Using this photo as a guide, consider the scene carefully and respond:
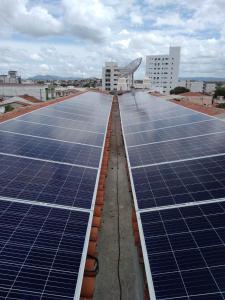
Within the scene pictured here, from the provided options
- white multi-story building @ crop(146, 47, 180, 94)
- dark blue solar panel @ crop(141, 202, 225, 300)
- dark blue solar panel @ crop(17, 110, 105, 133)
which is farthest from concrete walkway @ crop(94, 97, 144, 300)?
white multi-story building @ crop(146, 47, 180, 94)

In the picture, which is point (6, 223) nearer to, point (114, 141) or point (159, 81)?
point (114, 141)

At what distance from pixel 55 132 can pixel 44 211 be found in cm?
963

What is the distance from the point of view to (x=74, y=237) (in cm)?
735

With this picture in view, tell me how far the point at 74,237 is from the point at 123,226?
13.1 feet

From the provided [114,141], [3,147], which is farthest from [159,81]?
[3,147]

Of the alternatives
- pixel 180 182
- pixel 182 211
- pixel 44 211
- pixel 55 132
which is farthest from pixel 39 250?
pixel 55 132

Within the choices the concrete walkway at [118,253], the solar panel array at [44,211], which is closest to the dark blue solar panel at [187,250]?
the concrete walkway at [118,253]

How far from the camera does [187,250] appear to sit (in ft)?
22.2

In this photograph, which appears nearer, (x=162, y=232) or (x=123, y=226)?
(x=162, y=232)

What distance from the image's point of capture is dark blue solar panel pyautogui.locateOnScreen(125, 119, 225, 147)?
1650cm

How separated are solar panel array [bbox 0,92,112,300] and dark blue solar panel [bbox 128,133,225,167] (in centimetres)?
232

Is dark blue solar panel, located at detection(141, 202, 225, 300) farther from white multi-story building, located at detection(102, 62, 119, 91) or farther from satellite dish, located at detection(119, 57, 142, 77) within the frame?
white multi-story building, located at detection(102, 62, 119, 91)

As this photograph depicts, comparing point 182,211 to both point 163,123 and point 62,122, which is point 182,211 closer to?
point 163,123

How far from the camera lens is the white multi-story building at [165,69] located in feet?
495
